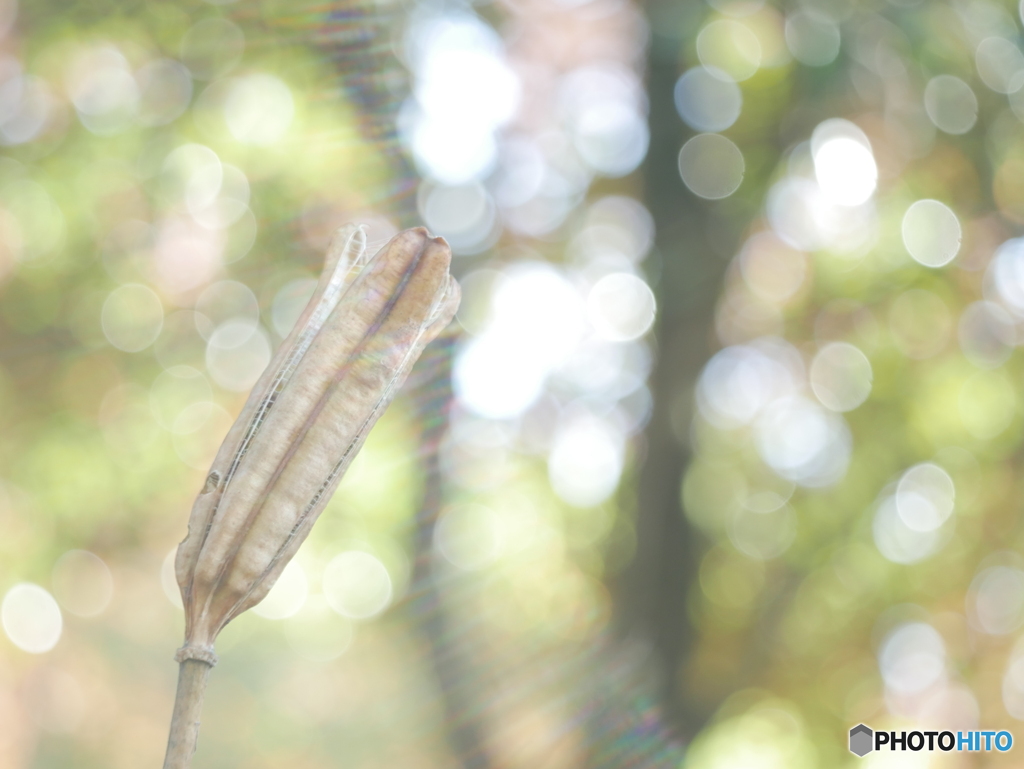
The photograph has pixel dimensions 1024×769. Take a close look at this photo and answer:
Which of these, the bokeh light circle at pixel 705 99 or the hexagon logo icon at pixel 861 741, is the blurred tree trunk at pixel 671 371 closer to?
the bokeh light circle at pixel 705 99

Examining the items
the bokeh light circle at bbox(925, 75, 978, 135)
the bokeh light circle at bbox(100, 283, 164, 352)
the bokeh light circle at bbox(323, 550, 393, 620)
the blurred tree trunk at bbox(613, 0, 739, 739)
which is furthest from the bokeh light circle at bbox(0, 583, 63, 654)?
the bokeh light circle at bbox(925, 75, 978, 135)

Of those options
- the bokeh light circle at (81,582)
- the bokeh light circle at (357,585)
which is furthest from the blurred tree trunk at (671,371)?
the bokeh light circle at (81,582)

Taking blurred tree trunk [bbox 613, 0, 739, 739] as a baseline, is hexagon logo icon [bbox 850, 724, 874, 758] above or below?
below

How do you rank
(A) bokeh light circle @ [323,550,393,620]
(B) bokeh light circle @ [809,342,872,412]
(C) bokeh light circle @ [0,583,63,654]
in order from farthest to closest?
1. (A) bokeh light circle @ [323,550,393,620]
2. (C) bokeh light circle @ [0,583,63,654]
3. (B) bokeh light circle @ [809,342,872,412]

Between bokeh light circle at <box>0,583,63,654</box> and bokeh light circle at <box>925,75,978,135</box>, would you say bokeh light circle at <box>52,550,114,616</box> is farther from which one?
bokeh light circle at <box>925,75,978,135</box>

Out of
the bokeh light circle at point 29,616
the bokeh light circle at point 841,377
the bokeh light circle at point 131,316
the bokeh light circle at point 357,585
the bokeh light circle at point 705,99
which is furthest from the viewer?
the bokeh light circle at point 357,585

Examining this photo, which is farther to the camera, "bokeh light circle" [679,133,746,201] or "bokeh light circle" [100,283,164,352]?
"bokeh light circle" [100,283,164,352]

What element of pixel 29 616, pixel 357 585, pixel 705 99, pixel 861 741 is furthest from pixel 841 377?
pixel 29 616

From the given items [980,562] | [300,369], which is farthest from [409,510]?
[300,369]
